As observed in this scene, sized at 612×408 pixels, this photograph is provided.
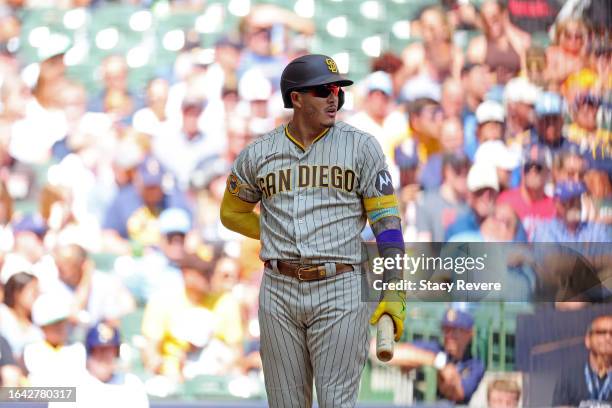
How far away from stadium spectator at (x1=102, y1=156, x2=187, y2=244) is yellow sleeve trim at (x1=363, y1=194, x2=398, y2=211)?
94.9 inches

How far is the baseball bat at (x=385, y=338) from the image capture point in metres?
3.59

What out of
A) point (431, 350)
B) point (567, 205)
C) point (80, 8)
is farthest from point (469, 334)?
point (80, 8)

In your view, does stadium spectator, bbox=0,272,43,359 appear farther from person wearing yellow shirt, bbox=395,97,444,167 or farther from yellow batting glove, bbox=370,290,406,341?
yellow batting glove, bbox=370,290,406,341

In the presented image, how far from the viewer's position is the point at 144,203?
A: 605 cm

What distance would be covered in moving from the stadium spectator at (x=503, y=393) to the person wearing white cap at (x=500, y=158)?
3.39 ft

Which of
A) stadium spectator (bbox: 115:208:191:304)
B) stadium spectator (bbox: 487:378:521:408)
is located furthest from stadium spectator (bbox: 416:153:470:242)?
stadium spectator (bbox: 115:208:191:304)

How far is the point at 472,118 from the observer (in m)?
6.00

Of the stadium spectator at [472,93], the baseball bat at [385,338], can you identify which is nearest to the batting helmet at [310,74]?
the baseball bat at [385,338]

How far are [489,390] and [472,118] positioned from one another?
57.0 inches

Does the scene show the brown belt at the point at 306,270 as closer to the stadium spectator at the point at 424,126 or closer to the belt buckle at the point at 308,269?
the belt buckle at the point at 308,269

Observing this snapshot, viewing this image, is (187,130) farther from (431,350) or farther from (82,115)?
(431,350)

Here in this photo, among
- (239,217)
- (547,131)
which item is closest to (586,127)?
(547,131)

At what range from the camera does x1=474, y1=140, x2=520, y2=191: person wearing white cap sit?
5988 mm

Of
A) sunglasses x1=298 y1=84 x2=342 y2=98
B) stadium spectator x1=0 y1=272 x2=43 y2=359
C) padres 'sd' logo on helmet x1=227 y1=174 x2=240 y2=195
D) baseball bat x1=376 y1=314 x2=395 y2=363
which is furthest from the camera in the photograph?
stadium spectator x1=0 y1=272 x2=43 y2=359
